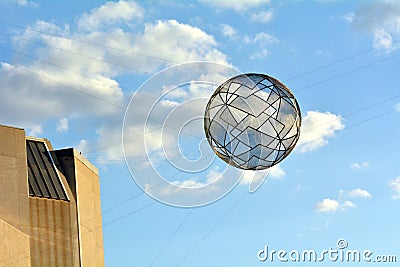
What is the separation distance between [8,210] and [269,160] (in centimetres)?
2920

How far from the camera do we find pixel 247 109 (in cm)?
3200

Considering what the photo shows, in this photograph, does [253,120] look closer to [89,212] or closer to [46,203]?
[46,203]

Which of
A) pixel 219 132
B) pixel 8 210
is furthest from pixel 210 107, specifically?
pixel 8 210

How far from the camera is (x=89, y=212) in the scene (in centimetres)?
6950

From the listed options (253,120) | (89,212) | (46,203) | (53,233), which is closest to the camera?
(253,120)

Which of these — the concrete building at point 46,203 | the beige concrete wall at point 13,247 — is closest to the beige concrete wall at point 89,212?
the concrete building at point 46,203

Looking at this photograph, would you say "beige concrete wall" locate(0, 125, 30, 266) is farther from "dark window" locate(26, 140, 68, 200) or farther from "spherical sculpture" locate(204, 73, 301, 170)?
"spherical sculpture" locate(204, 73, 301, 170)

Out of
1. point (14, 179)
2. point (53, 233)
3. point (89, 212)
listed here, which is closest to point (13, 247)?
point (14, 179)

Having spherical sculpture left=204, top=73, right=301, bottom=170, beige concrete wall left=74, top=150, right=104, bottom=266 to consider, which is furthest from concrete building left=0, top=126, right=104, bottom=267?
spherical sculpture left=204, top=73, right=301, bottom=170

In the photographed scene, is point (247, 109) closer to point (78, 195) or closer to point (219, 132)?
point (219, 132)

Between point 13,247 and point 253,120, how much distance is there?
24866mm

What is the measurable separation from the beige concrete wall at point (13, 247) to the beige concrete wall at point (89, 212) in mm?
10604

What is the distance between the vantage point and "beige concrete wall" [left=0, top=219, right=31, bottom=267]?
49.9m

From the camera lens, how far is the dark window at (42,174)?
6269cm
